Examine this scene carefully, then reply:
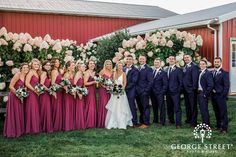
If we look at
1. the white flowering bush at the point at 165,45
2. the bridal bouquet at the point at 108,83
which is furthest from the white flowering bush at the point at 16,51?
the white flowering bush at the point at 165,45

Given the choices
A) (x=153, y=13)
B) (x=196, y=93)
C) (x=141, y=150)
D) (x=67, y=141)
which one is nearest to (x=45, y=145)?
(x=67, y=141)

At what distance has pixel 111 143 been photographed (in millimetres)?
7773

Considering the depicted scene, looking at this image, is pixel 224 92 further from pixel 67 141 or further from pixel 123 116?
pixel 67 141

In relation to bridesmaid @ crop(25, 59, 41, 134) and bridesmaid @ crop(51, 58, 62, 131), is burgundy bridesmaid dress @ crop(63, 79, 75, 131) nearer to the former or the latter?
bridesmaid @ crop(51, 58, 62, 131)

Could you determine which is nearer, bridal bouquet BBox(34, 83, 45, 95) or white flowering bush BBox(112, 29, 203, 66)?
bridal bouquet BBox(34, 83, 45, 95)

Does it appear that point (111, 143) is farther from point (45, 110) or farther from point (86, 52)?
point (86, 52)

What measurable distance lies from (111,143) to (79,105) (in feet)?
6.19

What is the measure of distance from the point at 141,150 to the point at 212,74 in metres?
2.90

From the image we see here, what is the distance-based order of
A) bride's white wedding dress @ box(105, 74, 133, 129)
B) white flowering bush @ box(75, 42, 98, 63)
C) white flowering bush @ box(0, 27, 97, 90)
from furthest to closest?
white flowering bush @ box(75, 42, 98, 63) → white flowering bush @ box(0, 27, 97, 90) → bride's white wedding dress @ box(105, 74, 133, 129)

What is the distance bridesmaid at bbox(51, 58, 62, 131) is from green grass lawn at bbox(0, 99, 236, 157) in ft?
1.15

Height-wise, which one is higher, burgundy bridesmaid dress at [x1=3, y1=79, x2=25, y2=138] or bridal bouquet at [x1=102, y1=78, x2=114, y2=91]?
bridal bouquet at [x1=102, y1=78, x2=114, y2=91]

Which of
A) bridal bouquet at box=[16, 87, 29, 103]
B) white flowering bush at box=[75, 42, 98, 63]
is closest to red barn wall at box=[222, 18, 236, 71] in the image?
white flowering bush at box=[75, 42, 98, 63]

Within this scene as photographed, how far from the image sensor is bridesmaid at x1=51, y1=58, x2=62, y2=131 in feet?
29.5

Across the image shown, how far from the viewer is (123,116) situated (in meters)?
9.64
